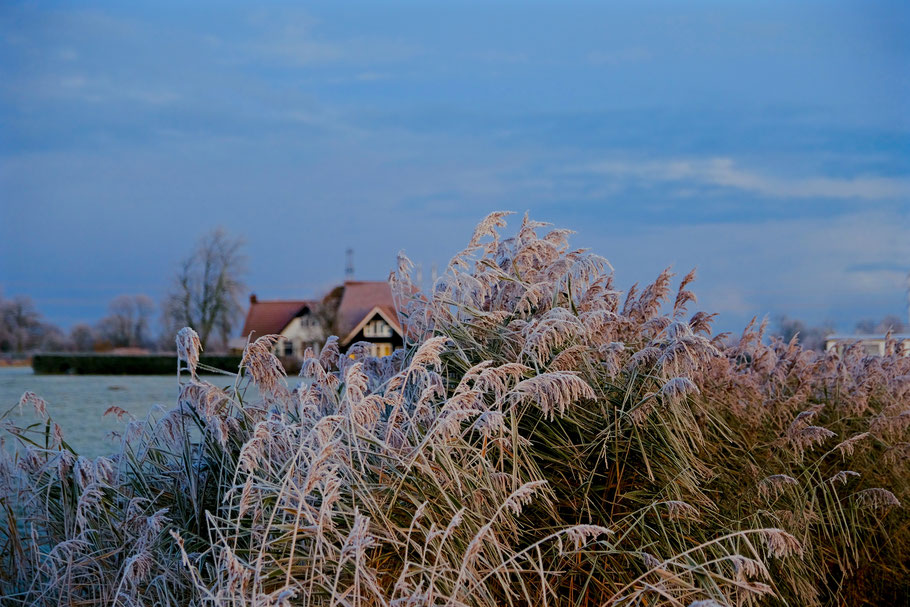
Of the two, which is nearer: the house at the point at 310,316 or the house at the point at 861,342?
the house at the point at 861,342

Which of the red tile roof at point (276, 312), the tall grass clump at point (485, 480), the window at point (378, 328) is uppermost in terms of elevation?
the red tile roof at point (276, 312)

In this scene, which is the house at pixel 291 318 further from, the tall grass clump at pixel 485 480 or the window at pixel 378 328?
the tall grass clump at pixel 485 480

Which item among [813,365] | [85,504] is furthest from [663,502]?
[813,365]

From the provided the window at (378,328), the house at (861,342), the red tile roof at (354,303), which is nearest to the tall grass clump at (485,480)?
the house at (861,342)

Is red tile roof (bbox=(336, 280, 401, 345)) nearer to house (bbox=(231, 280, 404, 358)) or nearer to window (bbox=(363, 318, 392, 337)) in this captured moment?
house (bbox=(231, 280, 404, 358))

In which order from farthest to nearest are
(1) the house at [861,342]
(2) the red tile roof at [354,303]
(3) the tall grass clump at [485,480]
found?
(2) the red tile roof at [354,303], (1) the house at [861,342], (3) the tall grass clump at [485,480]

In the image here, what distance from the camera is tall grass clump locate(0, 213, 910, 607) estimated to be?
6.58 feet

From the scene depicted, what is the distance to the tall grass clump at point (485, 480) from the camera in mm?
2006

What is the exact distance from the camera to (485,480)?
2.30 metres

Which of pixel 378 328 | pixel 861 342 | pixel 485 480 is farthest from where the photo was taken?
pixel 378 328

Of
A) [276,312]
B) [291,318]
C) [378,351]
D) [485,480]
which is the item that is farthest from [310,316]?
[485,480]

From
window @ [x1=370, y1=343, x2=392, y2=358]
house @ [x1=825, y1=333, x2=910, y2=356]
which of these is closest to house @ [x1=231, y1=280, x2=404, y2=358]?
window @ [x1=370, y1=343, x2=392, y2=358]

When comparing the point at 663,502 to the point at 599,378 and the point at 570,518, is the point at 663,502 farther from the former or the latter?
the point at 599,378

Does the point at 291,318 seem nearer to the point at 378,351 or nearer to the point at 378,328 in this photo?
the point at 378,328
